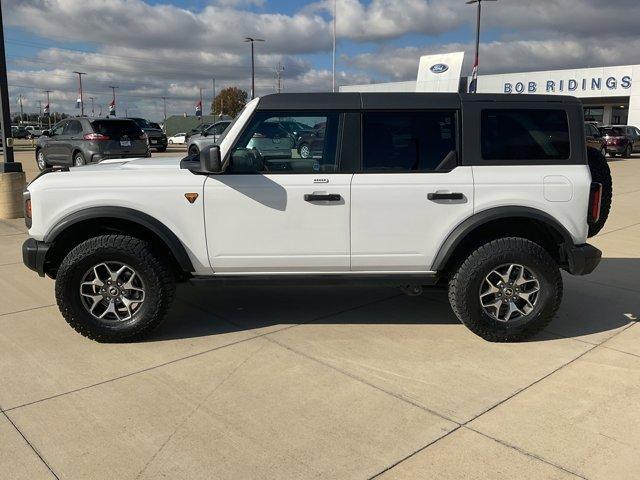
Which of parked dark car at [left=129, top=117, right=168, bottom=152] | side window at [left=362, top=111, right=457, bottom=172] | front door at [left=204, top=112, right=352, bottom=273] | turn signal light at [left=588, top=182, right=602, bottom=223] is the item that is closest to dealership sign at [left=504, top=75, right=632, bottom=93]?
parked dark car at [left=129, top=117, right=168, bottom=152]

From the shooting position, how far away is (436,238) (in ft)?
13.2

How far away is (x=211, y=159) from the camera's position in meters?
3.76

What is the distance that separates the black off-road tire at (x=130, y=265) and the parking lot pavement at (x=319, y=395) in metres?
0.14

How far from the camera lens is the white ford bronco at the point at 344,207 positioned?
3.93 metres

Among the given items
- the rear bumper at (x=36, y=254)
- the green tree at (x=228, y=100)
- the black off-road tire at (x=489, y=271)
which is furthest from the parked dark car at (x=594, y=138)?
the green tree at (x=228, y=100)

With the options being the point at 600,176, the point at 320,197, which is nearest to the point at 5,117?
the point at 320,197

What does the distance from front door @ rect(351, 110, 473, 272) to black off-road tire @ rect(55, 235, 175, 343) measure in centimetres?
143

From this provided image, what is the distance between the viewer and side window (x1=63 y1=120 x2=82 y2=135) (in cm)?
1457

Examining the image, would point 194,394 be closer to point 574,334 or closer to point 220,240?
point 220,240

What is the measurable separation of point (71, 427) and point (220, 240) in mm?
1555

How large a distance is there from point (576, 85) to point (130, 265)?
37910 mm

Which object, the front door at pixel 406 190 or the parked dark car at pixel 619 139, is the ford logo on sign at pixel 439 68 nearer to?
the parked dark car at pixel 619 139

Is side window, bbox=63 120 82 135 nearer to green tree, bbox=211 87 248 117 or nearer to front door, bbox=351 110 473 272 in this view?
front door, bbox=351 110 473 272

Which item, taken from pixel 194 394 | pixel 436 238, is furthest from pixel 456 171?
pixel 194 394
